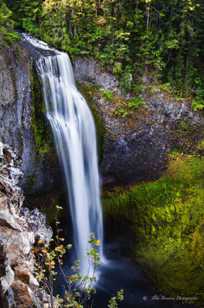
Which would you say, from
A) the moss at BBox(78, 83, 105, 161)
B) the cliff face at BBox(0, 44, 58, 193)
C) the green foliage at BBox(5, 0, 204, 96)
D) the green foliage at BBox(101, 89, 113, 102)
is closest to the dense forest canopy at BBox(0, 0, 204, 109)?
the green foliage at BBox(5, 0, 204, 96)

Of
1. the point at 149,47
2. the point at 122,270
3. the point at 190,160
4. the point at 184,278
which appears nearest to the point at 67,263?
the point at 122,270

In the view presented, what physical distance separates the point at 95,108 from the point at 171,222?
5869 mm

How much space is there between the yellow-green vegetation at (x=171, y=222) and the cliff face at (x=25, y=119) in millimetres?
3497

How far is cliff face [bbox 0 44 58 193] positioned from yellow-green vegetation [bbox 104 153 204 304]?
3497 mm

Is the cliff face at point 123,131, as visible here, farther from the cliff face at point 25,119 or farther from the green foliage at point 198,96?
the green foliage at point 198,96

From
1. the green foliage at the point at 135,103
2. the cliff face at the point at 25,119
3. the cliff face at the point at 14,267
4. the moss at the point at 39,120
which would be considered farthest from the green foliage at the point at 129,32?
the cliff face at the point at 14,267

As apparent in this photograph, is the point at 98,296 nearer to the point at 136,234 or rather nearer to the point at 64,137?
the point at 136,234

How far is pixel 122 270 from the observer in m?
14.6

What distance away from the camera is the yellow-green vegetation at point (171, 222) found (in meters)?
13.7

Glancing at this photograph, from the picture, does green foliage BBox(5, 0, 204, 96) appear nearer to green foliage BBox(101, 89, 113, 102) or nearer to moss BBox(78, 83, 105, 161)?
green foliage BBox(101, 89, 113, 102)

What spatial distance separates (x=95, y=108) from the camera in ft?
54.2

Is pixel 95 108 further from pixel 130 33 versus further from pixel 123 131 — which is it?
pixel 130 33

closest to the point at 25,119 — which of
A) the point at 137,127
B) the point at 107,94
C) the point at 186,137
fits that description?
the point at 107,94

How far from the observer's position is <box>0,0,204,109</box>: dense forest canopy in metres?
17.0
